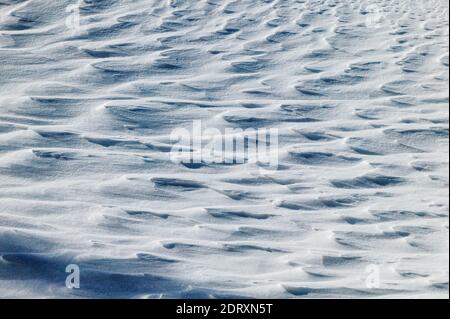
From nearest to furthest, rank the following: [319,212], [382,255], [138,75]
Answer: [382,255] < [319,212] < [138,75]

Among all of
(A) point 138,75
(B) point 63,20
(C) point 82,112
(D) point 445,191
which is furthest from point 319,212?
(B) point 63,20

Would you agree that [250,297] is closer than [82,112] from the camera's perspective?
Yes

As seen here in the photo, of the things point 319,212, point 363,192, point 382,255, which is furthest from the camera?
point 363,192

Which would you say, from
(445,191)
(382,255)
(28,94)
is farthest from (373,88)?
(28,94)

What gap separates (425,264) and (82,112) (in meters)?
1.76

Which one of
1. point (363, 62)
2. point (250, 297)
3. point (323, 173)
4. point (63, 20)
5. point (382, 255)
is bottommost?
point (250, 297)

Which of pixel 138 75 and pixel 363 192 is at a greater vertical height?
pixel 138 75

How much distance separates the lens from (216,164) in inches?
109

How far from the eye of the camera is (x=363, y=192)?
8.67 ft

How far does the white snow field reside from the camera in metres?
2.04

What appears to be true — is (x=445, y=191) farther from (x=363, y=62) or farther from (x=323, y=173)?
(x=363, y=62)

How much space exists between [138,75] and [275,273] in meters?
1.85

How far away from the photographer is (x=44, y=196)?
2.37 meters

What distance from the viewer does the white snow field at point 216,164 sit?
6.71ft
